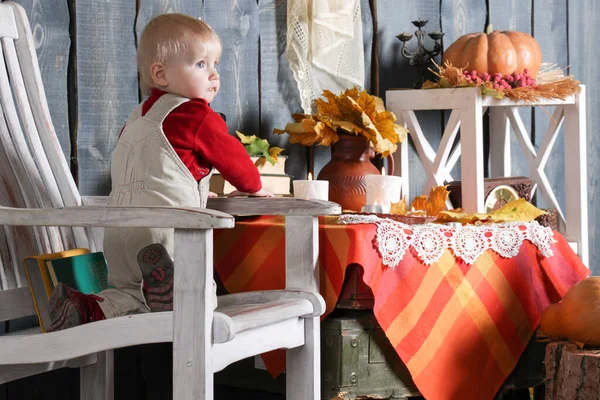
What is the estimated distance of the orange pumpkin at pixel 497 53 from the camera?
245 cm

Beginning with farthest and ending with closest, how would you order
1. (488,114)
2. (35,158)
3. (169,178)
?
(488,114) → (35,158) → (169,178)

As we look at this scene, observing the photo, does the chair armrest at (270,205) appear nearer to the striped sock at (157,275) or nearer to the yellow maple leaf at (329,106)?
the striped sock at (157,275)

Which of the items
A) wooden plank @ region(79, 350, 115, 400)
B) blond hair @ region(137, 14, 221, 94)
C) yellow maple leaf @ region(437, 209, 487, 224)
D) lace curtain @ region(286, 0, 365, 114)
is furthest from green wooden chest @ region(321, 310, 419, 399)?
lace curtain @ region(286, 0, 365, 114)

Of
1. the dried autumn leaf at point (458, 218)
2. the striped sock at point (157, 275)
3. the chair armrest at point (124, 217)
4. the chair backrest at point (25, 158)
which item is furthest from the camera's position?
the dried autumn leaf at point (458, 218)

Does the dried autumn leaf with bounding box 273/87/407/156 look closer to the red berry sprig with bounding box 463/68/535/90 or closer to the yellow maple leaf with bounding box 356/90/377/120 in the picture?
the yellow maple leaf with bounding box 356/90/377/120

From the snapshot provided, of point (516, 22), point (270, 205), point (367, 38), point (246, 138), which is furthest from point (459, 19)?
point (270, 205)

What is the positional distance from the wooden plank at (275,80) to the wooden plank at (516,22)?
0.80 meters

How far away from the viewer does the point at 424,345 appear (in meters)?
1.77

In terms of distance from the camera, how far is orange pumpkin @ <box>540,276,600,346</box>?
189 centimetres

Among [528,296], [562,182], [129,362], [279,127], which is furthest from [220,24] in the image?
[562,182]

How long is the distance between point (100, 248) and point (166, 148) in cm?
37

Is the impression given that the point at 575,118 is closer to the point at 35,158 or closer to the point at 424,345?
the point at 424,345

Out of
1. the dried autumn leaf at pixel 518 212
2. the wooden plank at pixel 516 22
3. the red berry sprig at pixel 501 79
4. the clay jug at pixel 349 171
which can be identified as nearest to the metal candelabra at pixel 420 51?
the red berry sprig at pixel 501 79

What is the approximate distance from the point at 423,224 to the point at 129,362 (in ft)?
2.62
